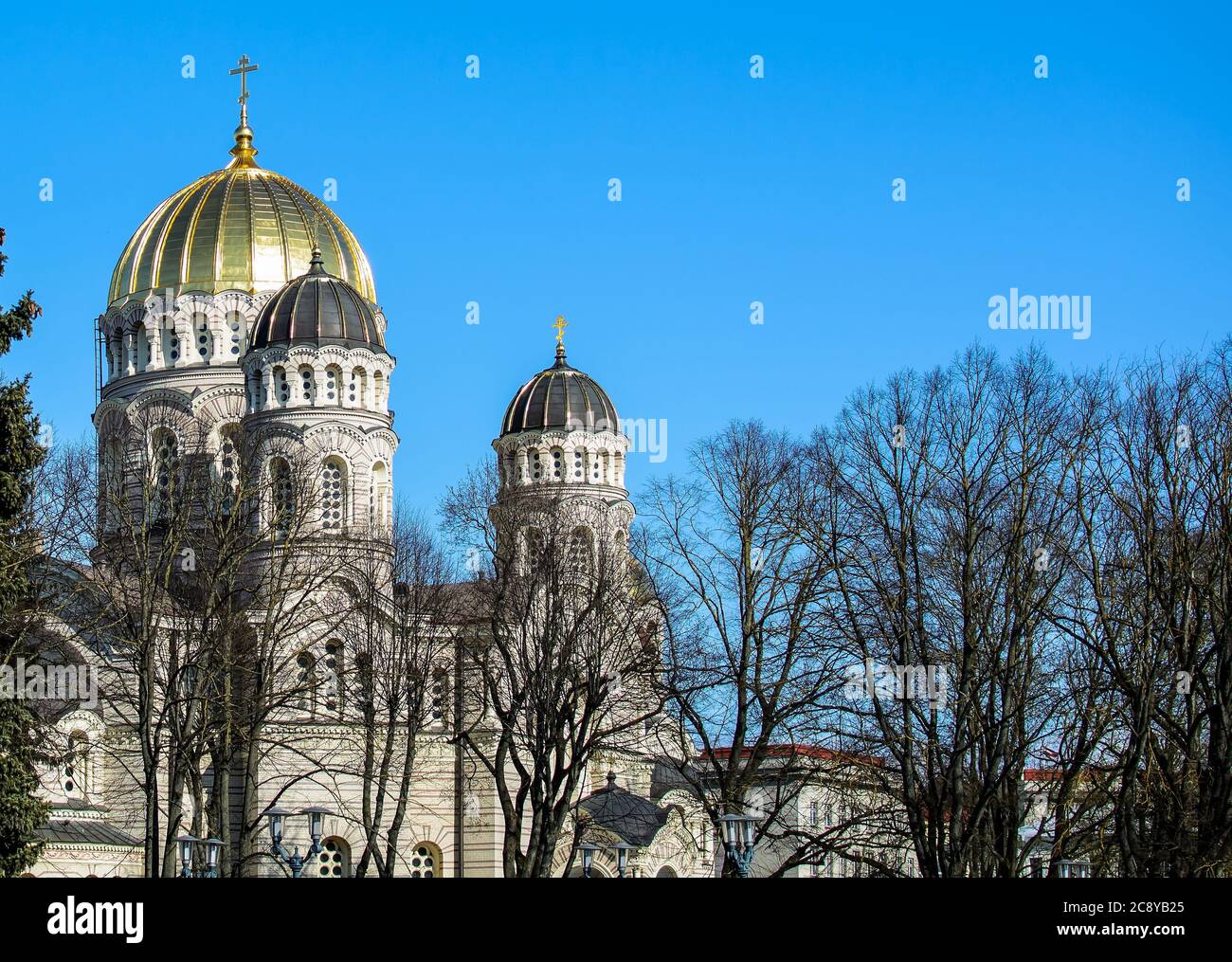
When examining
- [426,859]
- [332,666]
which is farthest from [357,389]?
[426,859]

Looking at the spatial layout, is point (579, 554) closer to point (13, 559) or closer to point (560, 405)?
point (13, 559)

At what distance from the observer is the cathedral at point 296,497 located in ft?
131

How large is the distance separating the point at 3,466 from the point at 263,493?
1885cm

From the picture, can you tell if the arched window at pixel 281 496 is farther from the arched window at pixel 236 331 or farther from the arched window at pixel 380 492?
the arched window at pixel 236 331

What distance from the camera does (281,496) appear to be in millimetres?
41375

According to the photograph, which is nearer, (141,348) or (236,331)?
(236,331)

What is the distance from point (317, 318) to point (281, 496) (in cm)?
977

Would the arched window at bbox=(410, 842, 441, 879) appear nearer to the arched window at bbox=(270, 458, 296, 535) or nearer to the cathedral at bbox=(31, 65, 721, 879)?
the cathedral at bbox=(31, 65, 721, 879)

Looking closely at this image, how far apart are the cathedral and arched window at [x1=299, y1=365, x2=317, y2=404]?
49mm

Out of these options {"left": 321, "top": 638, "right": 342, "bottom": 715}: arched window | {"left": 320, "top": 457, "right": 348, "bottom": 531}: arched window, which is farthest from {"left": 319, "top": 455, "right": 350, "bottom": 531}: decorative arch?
{"left": 321, "top": 638, "right": 342, "bottom": 715}: arched window

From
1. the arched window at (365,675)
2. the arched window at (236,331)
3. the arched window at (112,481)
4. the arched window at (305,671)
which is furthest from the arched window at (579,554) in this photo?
the arched window at (236,331)

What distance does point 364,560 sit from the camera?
42.6 meters

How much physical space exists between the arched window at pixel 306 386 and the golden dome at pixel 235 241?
5.65 metres

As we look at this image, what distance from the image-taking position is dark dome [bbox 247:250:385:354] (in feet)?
164
